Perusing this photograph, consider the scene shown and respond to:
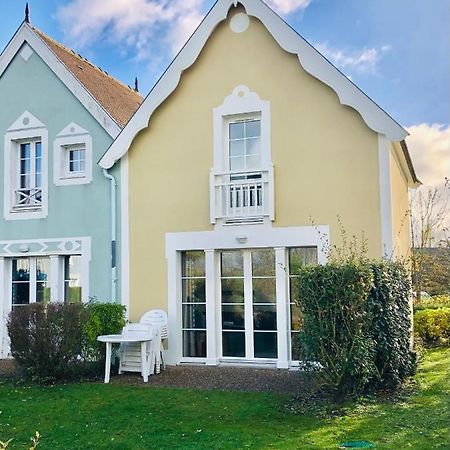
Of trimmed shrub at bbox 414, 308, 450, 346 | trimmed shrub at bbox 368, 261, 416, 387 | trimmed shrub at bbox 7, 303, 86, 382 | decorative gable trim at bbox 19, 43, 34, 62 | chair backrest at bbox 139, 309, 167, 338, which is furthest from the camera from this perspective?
trimmed shrub at bbox 414, 308, 450, 346

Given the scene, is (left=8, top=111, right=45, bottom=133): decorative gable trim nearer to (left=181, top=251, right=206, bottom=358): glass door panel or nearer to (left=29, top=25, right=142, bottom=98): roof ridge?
(left=29, top=25, right=142, bottom=98): roof ridge

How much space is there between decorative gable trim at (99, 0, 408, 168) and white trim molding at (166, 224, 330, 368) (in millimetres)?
2284

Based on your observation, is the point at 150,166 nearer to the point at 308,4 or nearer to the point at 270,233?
the point at 270,233

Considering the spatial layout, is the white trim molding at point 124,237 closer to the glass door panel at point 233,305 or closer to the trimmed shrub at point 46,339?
the trimmed shrub at point 46,339

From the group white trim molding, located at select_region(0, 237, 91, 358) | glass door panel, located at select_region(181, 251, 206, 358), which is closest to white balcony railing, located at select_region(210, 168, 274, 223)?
glass door panel, located at select_region(181, 251, 206, 358)

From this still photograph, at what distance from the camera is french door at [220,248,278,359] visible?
11.6m

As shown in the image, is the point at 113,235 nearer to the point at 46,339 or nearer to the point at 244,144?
the point at 46,339

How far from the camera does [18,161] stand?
14164mm

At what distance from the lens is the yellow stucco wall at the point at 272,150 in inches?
434

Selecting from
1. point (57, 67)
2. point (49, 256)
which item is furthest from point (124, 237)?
point (57, 67)

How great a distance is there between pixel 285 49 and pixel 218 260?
4636mm

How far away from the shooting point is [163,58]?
43.6 feet

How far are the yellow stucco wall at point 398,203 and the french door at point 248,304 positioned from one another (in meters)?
2.57

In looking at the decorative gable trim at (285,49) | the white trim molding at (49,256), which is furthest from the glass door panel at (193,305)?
the decorative gable trim at (285,49)
